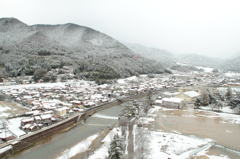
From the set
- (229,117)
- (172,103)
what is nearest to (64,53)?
(172,103)

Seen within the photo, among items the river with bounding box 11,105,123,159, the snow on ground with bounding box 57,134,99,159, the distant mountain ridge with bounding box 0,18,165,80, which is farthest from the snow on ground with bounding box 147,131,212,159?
the distant mountain ridge with bounding box 0,18,165,80

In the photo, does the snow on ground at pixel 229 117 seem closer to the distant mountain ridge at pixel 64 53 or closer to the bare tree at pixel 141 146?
the bare tree at pixel 141 146

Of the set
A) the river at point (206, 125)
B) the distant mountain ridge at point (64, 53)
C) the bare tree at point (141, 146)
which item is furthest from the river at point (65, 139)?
the distant mountain ridge at point (64, 53)

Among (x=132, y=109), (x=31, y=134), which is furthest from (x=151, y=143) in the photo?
(x=31, y=134)

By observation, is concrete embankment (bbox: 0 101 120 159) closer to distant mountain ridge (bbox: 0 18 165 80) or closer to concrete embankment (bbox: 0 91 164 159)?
concrete embankment (bbox: 0 91 164 159)

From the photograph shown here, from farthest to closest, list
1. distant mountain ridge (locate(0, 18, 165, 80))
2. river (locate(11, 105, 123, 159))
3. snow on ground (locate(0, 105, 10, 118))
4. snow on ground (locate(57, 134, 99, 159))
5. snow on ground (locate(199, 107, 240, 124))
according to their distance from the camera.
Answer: distant mountain ridge (locate(0, 18, 165, 80)), snow on ground (locate(199, 107, 240, 124)), snow on ground (locate(0, 105, 10, 118)), river (locate(11, 105, 123, 159)), snow on ground (locate(57, 134, 99, 159))
